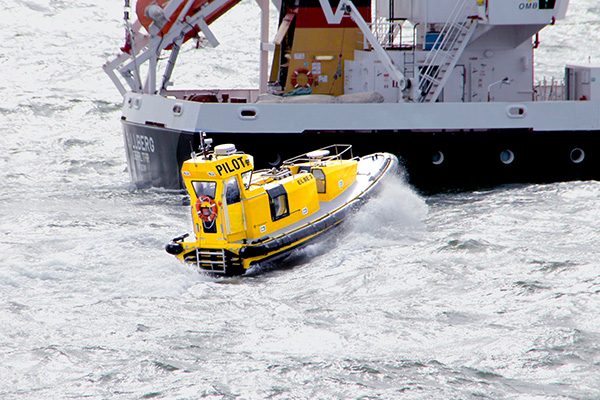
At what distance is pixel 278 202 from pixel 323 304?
98.2 inches

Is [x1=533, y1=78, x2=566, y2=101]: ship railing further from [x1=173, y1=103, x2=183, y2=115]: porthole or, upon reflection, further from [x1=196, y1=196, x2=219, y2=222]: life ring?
[x1=196, y1=196, x2=219, y2=222]: life ring

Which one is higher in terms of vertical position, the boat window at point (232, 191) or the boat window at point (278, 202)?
the boat window at point (232, 191)

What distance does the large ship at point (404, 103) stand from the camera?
17109 mm

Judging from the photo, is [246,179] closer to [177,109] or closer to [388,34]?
[177,109]

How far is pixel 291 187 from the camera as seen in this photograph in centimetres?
1300

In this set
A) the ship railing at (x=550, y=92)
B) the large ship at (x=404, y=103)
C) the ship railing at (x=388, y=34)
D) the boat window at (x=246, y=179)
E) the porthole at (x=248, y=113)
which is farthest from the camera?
the ship railing at (x=550, y=92)

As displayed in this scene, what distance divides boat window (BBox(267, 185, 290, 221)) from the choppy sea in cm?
72

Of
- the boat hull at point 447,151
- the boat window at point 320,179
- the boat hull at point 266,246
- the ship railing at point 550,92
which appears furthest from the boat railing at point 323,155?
the ship railing at point 550,92

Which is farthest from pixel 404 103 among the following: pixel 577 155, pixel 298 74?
pixel 577 155

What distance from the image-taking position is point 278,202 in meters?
12.7

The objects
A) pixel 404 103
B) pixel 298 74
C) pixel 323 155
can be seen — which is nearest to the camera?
pixel 323 155

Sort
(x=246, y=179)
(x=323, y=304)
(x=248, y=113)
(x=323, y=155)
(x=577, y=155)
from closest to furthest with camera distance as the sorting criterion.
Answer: (x=323, y=304) → (x=246, y=179) → (x=323, y=155) → (x=248, y=113) → (x=577, y=155)

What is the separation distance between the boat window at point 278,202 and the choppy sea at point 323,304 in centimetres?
72

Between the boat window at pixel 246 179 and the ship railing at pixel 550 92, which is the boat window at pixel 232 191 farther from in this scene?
the ship railing at pixel 550 92
